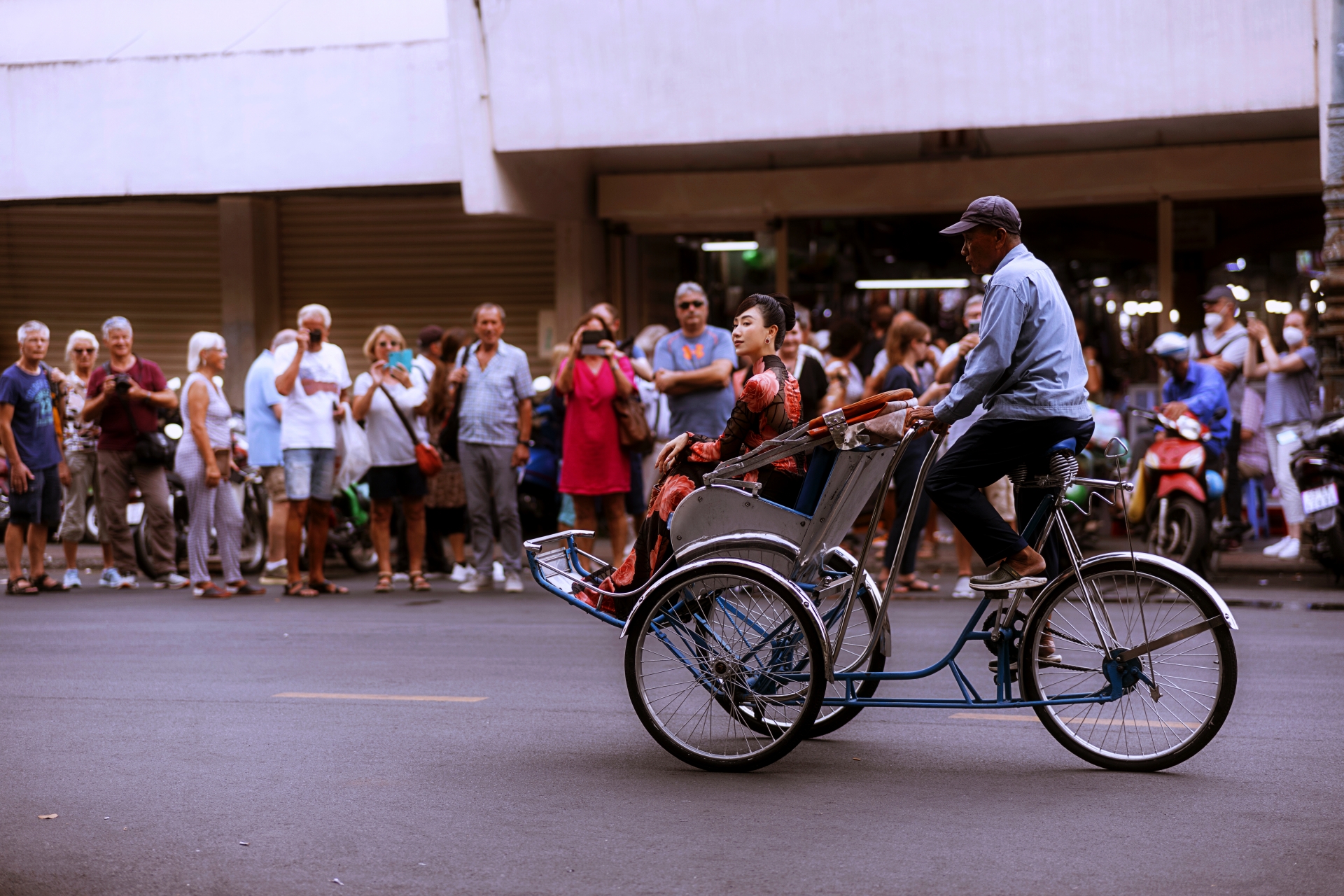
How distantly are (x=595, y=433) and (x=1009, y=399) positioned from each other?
5811 mm

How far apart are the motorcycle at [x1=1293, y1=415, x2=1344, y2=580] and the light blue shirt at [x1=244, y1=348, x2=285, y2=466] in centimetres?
761

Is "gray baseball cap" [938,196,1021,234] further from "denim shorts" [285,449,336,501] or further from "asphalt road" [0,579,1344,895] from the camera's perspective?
"denim shorts" [285,449,336,501]

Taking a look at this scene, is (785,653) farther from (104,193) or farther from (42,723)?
(104,193)

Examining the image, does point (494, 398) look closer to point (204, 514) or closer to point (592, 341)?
point (592, 341)

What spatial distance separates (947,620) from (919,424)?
14.0ft

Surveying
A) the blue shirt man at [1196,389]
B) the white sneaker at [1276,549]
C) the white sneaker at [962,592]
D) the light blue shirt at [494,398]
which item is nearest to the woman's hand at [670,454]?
the white sneaker at [962,592]

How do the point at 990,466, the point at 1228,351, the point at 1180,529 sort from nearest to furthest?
the point at 990,466 → the point at 1180,529 → the point at 1228,351

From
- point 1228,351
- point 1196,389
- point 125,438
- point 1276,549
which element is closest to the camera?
point 1196,389

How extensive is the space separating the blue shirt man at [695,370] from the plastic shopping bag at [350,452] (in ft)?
7.95

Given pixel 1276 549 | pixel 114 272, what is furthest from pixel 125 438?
pixel 1276 549

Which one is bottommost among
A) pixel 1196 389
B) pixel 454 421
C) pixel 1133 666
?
pixel 1133 666

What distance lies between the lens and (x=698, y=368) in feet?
34.7

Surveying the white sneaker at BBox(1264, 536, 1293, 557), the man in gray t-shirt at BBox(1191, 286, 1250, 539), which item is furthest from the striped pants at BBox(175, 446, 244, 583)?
the white sneaker at BBox(1264, 536, 1293, 557)

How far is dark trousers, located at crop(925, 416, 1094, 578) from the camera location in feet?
18.0
